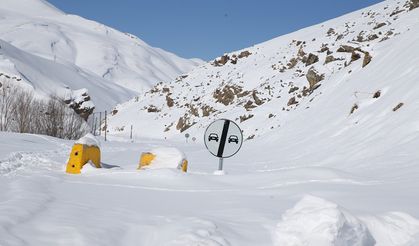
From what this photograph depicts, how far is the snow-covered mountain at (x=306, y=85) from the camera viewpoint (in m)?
17.7

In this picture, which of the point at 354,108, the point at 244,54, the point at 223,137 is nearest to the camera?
the point at 223,137

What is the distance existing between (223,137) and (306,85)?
29.6 meters

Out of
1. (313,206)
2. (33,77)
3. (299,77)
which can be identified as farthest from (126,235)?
(33,77)

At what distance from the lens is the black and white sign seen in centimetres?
679

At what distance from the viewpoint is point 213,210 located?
4699mm

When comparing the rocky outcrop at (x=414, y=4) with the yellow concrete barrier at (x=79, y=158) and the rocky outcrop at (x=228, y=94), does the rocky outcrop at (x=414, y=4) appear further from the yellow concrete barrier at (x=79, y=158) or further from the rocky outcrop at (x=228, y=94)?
the yellow concrete barrier at (x=79, y=158)

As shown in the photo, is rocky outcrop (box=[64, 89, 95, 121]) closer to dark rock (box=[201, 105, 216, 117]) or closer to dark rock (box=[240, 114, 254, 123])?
dark rock (box=[201, 105, 216, 117])

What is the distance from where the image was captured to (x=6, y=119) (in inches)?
1629

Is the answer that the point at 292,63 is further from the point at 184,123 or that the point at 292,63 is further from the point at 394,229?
the point at 394,229

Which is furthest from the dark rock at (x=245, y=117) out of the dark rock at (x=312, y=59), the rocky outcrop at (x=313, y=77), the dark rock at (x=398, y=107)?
the dark rock at (x=398, y=107)

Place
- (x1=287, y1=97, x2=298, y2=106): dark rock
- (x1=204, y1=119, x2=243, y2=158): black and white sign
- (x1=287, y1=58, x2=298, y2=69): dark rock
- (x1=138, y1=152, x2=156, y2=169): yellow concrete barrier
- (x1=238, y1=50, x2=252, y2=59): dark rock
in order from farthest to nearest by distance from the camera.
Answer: (x1=238, y1=50, x2=252, y2=59): dark rock
(x1=287, y1=58, x2=298, y2=69): dark rock
(x1=287, y1=97, x2=298, y2=106): dark rock
(x1=138, y1=152, x2=156, y2=169): yellow concrete barrier
(x1=204, y1=119, x2=243, y2=158): black and white sign

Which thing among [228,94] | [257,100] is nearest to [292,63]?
[228,94]

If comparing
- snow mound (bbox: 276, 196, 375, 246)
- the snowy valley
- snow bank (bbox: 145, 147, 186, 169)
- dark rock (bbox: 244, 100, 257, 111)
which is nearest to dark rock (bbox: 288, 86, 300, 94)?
dark rock (bbox: 244, 100, 257, 111)

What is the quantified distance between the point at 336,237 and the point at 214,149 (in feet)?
12.0
